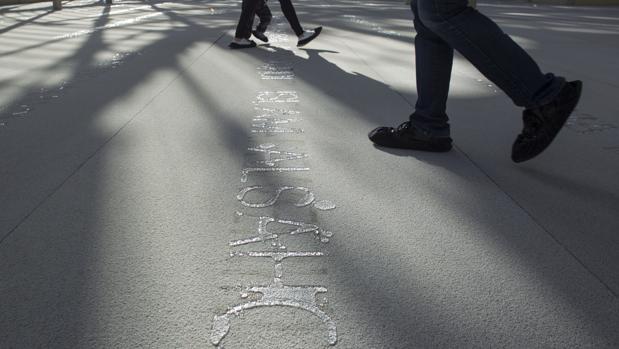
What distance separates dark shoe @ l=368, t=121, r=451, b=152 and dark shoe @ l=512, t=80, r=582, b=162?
1.03 ft

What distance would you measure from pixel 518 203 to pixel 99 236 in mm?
1229

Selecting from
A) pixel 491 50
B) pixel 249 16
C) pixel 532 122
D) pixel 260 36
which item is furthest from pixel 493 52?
pixel 260 36

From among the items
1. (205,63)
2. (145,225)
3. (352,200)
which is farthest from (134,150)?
(205,63)

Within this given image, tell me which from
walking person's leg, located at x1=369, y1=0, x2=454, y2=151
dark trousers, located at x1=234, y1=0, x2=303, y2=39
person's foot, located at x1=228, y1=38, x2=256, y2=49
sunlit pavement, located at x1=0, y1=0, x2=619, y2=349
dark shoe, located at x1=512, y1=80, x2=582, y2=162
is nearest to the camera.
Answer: sunlit pavement, located at x1=0, y1=0, x2=619, y2=349

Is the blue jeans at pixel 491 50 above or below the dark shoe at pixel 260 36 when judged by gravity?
above

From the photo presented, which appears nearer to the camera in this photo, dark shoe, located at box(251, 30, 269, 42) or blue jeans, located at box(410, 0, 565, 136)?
blue jeans, located at box(410, 0, 565, 136)

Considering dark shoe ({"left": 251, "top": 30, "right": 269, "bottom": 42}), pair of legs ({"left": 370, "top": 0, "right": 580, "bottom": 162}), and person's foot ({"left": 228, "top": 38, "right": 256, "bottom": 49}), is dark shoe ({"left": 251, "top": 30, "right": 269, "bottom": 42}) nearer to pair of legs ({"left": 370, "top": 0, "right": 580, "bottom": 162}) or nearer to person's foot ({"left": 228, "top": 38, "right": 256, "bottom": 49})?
person's foot ({"left": 228, "top": 38, "right": 256, "bottom": 49})

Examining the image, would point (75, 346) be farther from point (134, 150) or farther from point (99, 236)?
point (134, 150)

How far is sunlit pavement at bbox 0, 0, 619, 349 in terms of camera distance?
103cm

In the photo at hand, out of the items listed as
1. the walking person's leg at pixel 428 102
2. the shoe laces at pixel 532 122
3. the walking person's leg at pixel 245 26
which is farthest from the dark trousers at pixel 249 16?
the shoe laces at pixel 532 122

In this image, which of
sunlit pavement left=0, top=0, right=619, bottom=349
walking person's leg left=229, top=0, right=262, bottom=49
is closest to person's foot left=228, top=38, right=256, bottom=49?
walking person's leg left=229, top=0, right=262, bottom=49

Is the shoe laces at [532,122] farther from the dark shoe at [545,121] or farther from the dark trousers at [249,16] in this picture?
the dark trousers at [249,16]

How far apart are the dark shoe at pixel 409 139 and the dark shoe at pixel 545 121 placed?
1.03ft

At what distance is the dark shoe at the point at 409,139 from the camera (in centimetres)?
204
